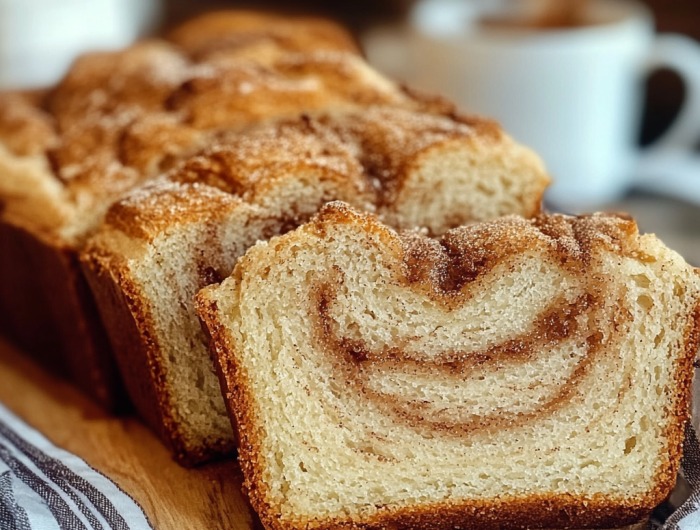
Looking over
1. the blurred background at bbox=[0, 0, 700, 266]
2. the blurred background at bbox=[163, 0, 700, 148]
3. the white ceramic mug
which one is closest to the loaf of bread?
the white ceramic mug

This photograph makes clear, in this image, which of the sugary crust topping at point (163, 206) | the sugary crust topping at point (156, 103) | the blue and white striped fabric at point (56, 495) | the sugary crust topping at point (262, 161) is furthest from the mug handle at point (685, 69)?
the blue and white striped fabric at point (56, 495)

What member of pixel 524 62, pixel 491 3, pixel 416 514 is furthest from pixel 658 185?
pixel 416 514

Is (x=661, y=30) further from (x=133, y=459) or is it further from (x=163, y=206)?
(x=133, y=459)

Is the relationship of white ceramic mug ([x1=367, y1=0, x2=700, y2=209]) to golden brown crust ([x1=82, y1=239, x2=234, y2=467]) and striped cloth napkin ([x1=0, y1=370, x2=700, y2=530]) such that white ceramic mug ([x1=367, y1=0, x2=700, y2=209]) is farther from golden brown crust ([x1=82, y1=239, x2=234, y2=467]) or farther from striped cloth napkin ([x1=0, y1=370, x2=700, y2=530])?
golden brown crust ([x1=82, y1=239, x2=234, y2=467])

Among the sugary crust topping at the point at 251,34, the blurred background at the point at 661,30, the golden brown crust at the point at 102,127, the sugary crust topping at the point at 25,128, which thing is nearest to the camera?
the golden brown crust at the point at 102,127

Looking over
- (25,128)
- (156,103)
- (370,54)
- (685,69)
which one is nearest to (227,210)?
(156,103)

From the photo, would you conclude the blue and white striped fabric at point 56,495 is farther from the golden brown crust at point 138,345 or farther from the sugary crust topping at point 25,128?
the sugary crust topping at point 25,128

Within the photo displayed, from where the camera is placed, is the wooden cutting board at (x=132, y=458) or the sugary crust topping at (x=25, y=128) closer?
the wooden cutting board at (x=132, y=458)

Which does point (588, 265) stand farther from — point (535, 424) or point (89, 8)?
point (89, 8)
